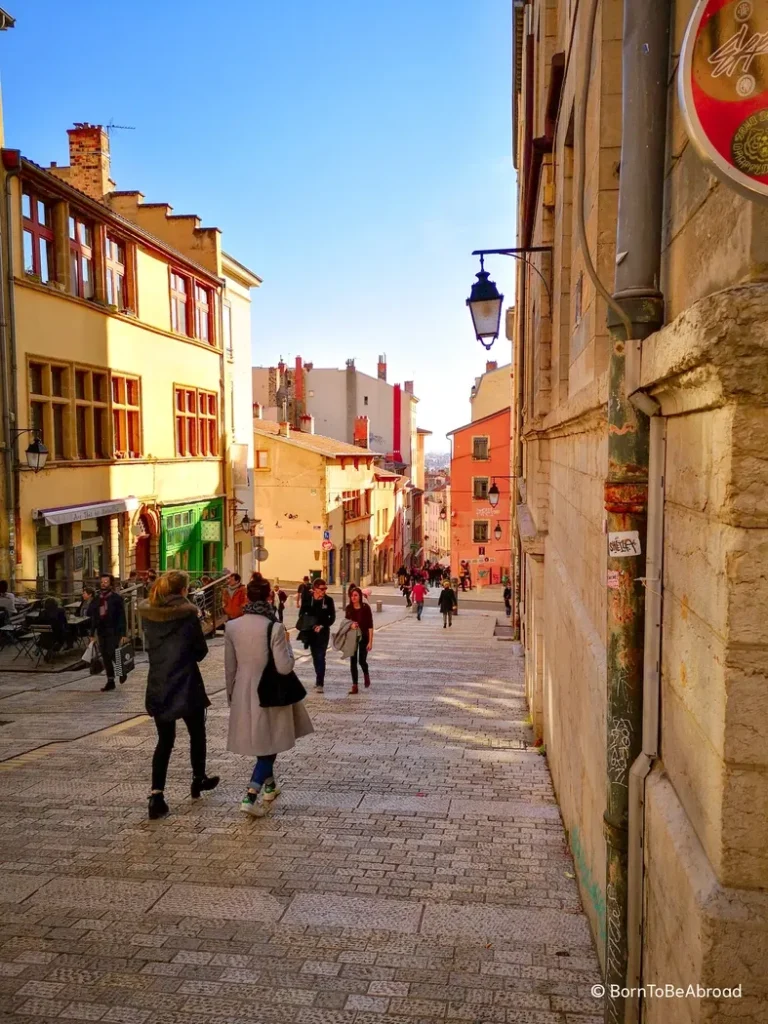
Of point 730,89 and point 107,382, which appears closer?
point 730,89

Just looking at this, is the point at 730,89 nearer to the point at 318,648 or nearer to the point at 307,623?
the point at 307,623

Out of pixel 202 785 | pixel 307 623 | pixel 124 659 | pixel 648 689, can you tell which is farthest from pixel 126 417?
pixel 648 689

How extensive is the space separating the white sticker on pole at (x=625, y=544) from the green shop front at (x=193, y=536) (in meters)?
20.5

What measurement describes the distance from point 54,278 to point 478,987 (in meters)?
18.0

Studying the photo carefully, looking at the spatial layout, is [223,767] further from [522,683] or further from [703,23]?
[522,683]

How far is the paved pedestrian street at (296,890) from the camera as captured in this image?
3.87 meters

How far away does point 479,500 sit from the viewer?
168 ft

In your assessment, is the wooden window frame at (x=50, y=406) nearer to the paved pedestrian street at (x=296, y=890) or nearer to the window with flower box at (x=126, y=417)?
the window with flower box at (x=126, y=417)

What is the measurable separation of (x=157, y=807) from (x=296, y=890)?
1.60 metres

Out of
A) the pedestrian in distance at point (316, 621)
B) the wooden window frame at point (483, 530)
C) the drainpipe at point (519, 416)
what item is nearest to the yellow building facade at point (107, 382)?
the pedestrian in distance at point (316, 621)

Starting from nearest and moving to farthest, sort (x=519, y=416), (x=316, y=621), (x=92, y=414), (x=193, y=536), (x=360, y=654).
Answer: (x=316, y=621) → (x=360, y=654) → (x=92, y=414) → (x=519, y=416) → (x=193, y=536)

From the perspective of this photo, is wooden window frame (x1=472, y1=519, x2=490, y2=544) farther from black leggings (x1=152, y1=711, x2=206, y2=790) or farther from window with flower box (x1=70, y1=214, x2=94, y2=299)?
black leggings (x1=152, y1=711, x2=206, y2=790)

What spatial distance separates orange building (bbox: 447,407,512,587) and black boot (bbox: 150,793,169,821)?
45.0 m

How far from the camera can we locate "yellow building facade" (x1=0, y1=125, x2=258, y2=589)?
16922mm
